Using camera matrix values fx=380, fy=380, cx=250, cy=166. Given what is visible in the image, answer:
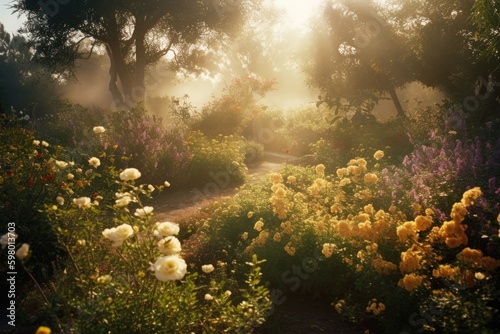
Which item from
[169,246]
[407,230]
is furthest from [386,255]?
[169,246]

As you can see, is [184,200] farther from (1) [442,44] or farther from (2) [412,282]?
(1) [442,44]

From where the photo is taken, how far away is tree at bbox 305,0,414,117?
15.3 meters

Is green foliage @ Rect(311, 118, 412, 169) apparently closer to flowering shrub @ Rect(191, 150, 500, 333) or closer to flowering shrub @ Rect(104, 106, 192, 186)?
flowering shrub @ Rect(104, 106, 192, 186)

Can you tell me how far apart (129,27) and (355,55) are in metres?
11.8

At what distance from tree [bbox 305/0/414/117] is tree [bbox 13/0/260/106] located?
A: 5145 mm

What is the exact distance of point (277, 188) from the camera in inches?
181

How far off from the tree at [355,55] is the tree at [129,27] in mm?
5145

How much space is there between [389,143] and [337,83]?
712 cm

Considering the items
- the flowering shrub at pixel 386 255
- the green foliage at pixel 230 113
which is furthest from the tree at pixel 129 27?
the flowering shrub at pixel 386 255

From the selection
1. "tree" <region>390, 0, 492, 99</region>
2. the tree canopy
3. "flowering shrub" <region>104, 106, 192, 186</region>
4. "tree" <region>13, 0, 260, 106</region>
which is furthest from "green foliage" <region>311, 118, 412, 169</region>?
"tree" <region>13, 0, 260, 106</region>

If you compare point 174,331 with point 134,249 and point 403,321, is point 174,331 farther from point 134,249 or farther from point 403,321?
point 403,321

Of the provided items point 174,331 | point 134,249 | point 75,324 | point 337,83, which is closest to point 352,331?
point 174,331

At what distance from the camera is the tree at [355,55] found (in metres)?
15.3

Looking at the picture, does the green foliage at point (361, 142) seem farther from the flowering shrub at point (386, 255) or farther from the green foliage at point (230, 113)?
the green foliage at point (230, 113)
